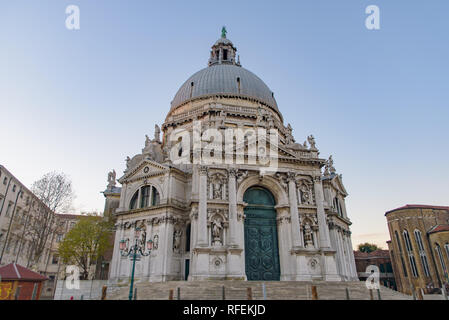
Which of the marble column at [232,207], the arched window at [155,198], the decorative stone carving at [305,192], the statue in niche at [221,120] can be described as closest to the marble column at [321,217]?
the decorative stone carving at [305,192]

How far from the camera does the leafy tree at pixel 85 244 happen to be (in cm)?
2862

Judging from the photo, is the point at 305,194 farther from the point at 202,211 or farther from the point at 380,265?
the point at 380,265

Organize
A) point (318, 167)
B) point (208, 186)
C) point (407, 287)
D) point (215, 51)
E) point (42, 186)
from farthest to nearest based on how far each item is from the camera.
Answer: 1. point (215, 51)
2. point (407, 287)
3. point (42, 186)
4. point (318, 167)
5. point (208, 186)

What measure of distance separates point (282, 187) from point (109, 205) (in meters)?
19.6

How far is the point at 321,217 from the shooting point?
23922 mm

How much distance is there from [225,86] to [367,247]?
57.4m

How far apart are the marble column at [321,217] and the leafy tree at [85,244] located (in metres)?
20.4

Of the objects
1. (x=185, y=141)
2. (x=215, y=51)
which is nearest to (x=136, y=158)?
(x=185, y=141)

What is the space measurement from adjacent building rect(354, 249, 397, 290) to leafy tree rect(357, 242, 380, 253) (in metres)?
19.7

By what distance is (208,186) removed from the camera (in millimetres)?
23172

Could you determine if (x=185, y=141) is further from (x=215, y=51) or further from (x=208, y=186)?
(x=215, y=51)

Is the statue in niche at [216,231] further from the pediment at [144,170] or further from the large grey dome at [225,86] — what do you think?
the large grey dome at [225,86]

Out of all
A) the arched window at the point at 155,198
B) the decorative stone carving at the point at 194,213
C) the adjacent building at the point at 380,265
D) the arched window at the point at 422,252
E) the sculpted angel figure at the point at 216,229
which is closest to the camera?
the sculpted angel figure at the point at 216,229

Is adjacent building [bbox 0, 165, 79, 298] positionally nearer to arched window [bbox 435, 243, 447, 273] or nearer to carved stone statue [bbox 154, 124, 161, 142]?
carved stone statue [bbox 154, 124, 161, 142]
